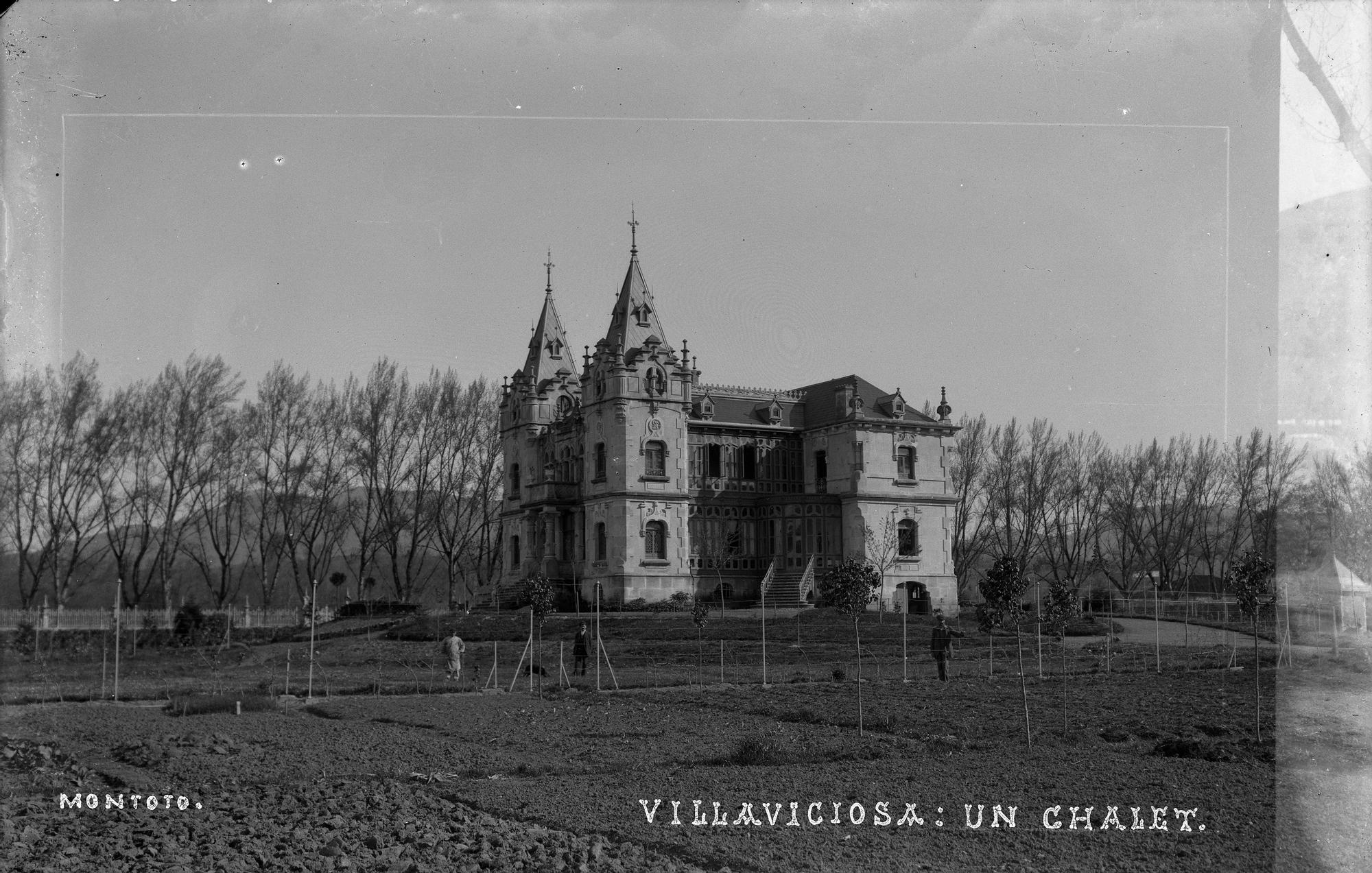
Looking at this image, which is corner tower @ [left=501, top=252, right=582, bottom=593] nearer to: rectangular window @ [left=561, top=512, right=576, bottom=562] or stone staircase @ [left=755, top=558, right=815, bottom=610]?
rectangular window @ [left=561, top=512, right=576, bottom=562]

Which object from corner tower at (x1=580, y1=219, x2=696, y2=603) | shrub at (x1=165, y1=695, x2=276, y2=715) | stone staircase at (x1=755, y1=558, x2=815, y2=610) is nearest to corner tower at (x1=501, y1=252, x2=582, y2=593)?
corner tower at (x1=580, y1=219, x2=696, y2=603)

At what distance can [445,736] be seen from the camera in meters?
17.0

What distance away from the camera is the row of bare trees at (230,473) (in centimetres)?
4041

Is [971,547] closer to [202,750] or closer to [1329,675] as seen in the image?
[1329,675]

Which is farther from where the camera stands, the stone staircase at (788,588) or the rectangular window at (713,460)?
the rectangular window at (713,460)

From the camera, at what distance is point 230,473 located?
49.3 metres

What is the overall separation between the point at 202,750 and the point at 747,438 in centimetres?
3582

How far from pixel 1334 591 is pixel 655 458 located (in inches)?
1161

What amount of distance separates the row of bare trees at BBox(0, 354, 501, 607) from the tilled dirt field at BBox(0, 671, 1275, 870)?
14962 mm

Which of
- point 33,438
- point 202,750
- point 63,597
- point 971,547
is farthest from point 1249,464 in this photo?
point 63,597

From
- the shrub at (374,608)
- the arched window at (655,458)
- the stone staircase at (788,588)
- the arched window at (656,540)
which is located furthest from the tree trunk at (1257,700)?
the shrub at (374,608)

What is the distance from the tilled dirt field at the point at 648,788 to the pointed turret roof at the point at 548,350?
36.7 metres

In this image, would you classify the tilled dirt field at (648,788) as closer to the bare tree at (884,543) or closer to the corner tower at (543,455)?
the bare tree at (884,543)

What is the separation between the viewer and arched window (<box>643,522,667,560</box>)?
46094 millimetres
